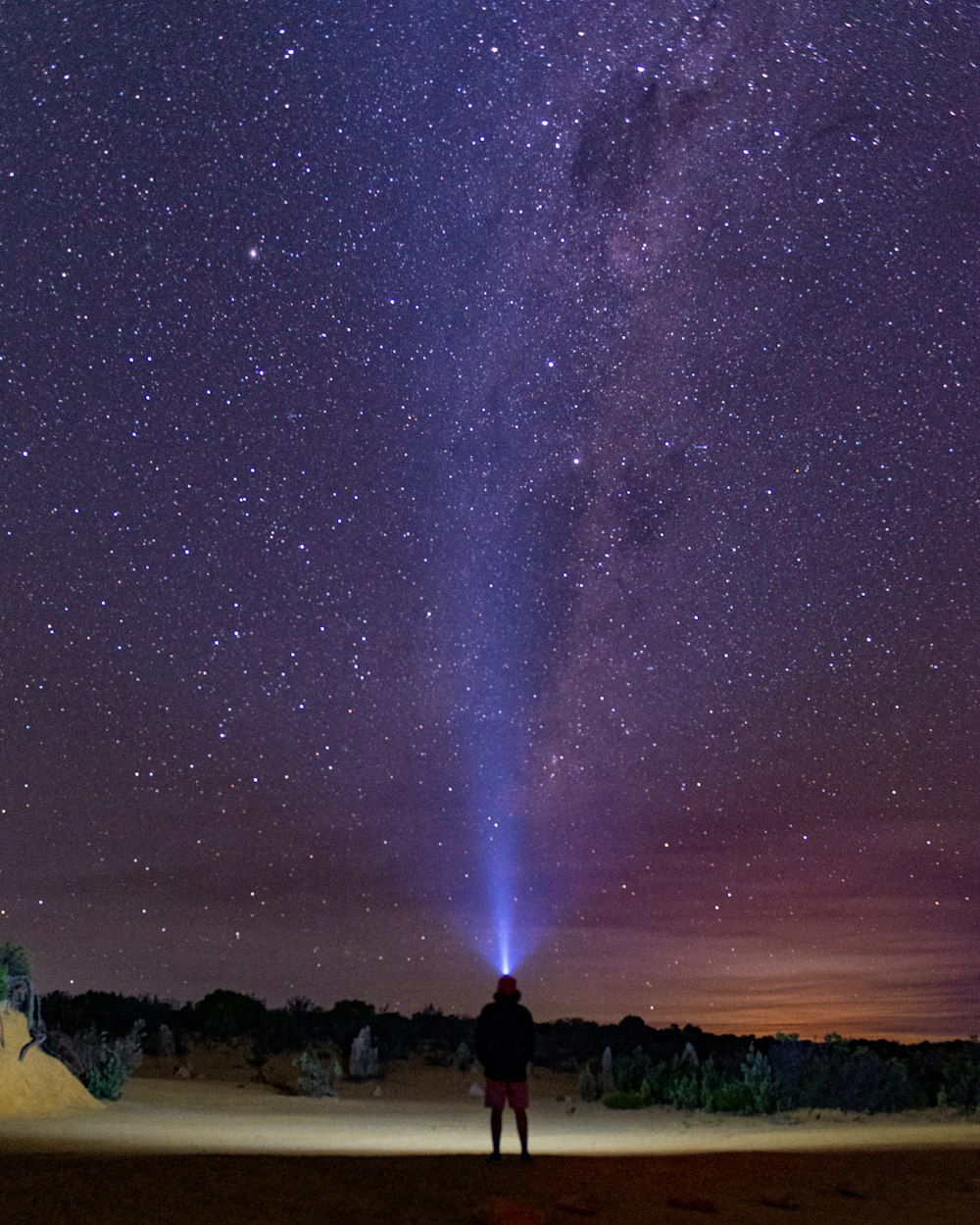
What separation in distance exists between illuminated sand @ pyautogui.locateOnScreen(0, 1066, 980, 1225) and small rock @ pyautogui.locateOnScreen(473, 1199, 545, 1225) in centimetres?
29

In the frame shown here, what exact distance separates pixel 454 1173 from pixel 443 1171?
13 centimetres

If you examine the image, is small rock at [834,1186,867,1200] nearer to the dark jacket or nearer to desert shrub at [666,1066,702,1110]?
the dark jacket

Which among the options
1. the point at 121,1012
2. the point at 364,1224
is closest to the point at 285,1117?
the point at 364,1224

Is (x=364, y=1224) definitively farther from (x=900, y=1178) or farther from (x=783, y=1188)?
(x=900, y=1178)

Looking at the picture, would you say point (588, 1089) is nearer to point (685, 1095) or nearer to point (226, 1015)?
point (685, 1095)

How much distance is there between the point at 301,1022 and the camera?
1961 inches

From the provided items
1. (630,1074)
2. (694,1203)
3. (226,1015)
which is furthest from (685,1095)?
(226,1015)

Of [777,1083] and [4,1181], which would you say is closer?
[4,1181]

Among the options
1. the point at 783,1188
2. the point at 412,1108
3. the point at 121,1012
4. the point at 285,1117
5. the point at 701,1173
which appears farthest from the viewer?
the point at 121,1012

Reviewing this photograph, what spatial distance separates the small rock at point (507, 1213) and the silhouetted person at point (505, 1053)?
3346 mm

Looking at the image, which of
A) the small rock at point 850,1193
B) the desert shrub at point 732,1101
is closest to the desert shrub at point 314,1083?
the desert shrub at point 732,1101

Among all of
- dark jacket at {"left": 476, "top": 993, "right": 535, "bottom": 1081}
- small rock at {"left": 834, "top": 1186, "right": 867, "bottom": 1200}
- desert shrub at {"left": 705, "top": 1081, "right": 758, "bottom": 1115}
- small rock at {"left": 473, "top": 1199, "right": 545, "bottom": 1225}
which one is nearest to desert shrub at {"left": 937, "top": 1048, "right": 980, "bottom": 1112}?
desert shrub at {"left": 705, "top": 1081, "right": 758, "bottom": 1115}

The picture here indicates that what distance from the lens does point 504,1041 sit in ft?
40.0

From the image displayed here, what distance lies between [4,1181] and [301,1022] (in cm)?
4189
